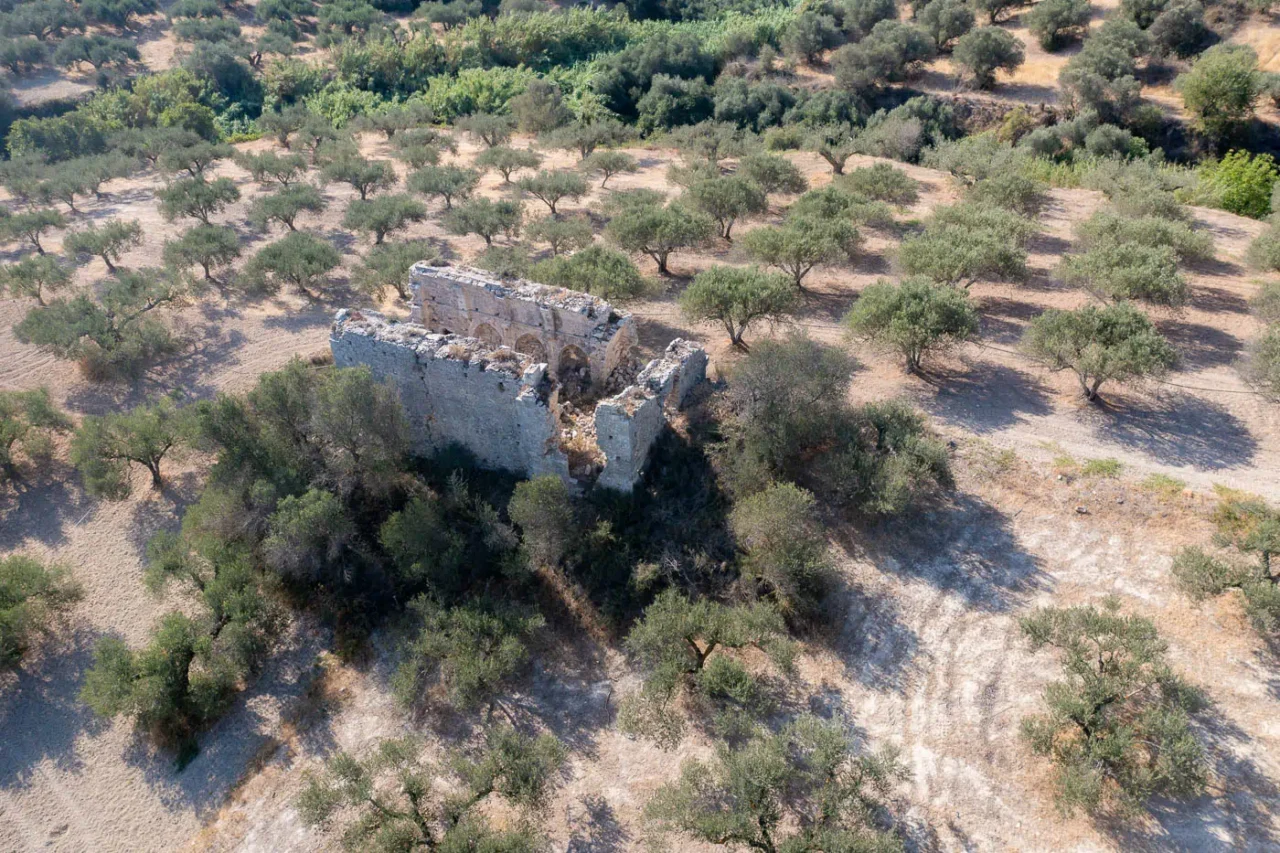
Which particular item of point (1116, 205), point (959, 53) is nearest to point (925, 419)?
point (1116, 205)

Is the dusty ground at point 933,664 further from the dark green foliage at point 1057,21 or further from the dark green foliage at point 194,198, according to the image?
the dark green foliage at point 1057,21

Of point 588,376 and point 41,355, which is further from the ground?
point 588,376

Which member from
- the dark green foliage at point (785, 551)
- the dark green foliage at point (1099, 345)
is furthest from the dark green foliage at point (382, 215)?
the dark green foliage at point (1099, 345)

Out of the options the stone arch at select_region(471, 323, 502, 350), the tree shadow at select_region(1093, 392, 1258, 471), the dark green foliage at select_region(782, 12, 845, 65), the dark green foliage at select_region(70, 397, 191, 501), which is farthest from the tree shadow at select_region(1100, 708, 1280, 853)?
the dark green foliage at select_region(782, 12, 845, 65)

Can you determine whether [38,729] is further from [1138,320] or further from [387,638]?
[1138,320]

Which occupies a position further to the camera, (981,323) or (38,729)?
(981,323)

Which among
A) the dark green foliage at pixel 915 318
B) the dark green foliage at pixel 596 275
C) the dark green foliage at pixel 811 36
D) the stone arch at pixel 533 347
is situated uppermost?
the dark green foliage at pixel 811 36

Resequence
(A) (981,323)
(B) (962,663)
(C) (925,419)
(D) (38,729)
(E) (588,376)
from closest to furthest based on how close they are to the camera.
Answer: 1. (B) (962,663)
2. (D) (38,729)
3. (C) (925,419)
4. (E) (588,376)
5. (A) (981,323)
